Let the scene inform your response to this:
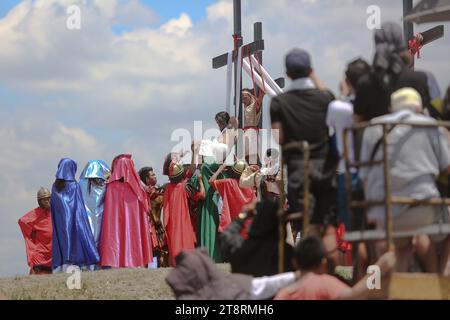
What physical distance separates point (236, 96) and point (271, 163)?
5162 mm

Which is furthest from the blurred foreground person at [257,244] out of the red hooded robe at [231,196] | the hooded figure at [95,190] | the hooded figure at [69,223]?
the hooded figure at [95,190]

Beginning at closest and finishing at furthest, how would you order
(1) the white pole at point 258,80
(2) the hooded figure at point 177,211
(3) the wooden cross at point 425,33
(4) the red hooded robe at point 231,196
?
(4) the red hooded robe at point 231,196
(2) the hooded figure at point 177,211
(3) the wooden cross at point 425,33
(1) the white pole at point 258,80

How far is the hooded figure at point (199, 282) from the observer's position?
23.6 ft

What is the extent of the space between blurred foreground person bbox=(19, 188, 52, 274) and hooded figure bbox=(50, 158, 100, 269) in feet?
2.99

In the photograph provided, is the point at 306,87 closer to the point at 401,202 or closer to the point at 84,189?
the point at 401,202

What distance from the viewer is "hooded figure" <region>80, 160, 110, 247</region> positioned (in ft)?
52.8

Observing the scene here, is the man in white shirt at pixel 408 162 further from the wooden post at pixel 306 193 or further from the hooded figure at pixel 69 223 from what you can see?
the hooded figure at pixel 69 223

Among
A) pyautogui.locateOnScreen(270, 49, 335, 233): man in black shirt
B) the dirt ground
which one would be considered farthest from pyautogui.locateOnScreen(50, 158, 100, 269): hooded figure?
pyautogui.locateOnScreen(270, 49, 335, 233): man in black shirt

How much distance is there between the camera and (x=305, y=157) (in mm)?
7402

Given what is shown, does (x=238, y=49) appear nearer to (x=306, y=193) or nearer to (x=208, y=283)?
(x=306, y=193)

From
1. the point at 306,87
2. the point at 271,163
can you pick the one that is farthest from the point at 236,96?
the point at 306,87

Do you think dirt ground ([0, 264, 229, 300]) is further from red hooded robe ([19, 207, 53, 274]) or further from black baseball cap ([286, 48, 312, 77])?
black baseball cap ([286, 48, 312, 77])

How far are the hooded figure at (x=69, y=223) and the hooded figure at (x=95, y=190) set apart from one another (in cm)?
30

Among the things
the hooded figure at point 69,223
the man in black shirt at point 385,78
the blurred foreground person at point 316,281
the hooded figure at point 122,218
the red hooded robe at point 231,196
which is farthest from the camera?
the hooded figure at point 122,218
